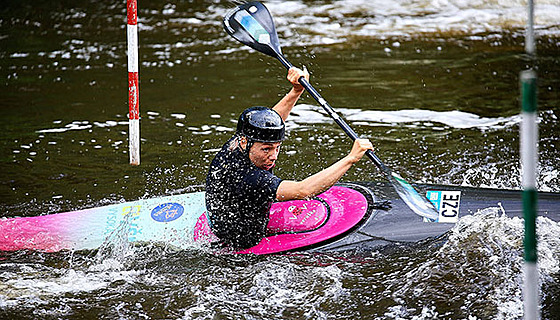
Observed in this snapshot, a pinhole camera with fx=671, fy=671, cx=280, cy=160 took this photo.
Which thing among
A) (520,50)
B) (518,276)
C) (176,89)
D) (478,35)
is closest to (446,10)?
(478,35)

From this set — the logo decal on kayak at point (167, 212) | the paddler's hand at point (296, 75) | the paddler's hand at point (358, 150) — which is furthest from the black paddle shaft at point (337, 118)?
the logo decal on kayak at point (167, 212)

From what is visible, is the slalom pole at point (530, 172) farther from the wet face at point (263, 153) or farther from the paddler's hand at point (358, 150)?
the wet face at point (263, 153)

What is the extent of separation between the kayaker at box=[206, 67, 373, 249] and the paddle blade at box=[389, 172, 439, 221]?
393mm

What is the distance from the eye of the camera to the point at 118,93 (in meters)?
7.24

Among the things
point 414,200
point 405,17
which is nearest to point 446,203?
point 414,200

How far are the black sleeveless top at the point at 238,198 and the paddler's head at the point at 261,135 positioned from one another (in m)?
0.04

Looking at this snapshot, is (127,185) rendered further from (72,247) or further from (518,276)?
(518,276)

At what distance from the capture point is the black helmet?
133 inches

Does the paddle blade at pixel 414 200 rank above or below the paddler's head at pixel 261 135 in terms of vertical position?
below

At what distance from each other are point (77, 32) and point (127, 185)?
5354 millimetres

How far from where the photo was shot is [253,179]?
3.42 meters

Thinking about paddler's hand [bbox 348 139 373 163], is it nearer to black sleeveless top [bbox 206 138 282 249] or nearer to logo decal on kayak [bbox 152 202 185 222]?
black sleeveless top [bbox 206 138 282 249]

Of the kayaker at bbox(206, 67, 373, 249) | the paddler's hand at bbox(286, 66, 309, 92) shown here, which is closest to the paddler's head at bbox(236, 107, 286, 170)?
the kayaker at bbox(206, 67, 373, 249)

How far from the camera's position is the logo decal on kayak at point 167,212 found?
12.7ft
